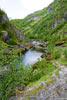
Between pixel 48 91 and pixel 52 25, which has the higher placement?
pixel 52 25

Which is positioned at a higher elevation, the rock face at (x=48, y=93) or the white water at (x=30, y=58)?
the rock face at (x=48, y=93)

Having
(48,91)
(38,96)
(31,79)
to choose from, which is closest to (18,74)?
(38,96)

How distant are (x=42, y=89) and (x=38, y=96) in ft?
7.65

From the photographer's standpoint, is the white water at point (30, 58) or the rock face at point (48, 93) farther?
the white water at point (30, 58)

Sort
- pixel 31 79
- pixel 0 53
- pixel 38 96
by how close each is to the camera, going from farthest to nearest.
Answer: pixel 31 79 < pixel 38 96 < pixel 0 53

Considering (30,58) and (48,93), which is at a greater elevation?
(48,93)

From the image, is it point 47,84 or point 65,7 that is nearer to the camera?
point 47,84

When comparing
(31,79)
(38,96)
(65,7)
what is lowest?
(31,79)

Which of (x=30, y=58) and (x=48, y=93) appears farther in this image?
(x=30, y=58)

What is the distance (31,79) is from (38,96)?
11685 millimetres

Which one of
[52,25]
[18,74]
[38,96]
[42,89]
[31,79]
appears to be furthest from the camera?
[52,25]

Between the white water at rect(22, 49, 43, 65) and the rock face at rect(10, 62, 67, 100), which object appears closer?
the rock face at rect(10, 62, 67, 100)

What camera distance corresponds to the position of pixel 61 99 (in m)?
18.0

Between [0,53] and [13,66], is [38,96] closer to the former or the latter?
[13,66]
